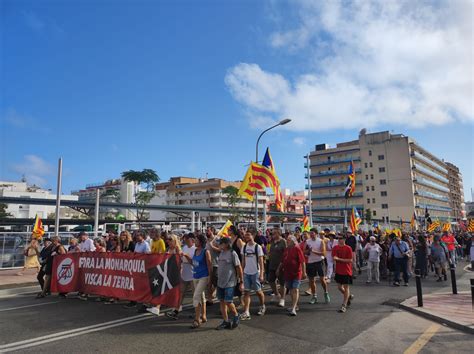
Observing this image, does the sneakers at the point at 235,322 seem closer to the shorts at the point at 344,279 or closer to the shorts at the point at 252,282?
the shorts at the point at 252,282

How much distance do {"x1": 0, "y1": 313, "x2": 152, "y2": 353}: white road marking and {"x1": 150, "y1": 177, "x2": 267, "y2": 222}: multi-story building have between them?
82.9 meters

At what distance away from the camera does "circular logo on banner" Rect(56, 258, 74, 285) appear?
33.7 ft

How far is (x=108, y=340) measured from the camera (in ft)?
20.0

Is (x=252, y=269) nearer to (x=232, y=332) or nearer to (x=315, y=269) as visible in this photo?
(x=232, y=332)

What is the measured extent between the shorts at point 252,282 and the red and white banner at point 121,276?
4.96 feet

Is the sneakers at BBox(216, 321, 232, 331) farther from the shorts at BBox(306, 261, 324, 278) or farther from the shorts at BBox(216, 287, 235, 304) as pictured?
the shorts at BBox(306, 261, 324, 278)

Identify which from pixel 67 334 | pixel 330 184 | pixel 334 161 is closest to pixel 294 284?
pixel 67 334

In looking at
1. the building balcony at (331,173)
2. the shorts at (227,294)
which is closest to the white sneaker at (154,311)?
the shorts at (227,294)

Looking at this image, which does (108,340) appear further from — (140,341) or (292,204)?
(292,204)

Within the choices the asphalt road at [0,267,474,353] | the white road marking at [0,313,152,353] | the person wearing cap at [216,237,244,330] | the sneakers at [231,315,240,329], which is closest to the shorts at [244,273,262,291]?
the asphalt road at [0,267,474,353]

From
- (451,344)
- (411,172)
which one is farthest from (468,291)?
(411,172)

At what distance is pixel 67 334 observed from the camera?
650 centimetres

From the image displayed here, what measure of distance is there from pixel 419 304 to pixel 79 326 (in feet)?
A: 24.7

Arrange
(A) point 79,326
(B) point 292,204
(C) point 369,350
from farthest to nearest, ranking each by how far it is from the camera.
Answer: (B) point 292,204 < (A) point 79,326 < (C) point 369,350
